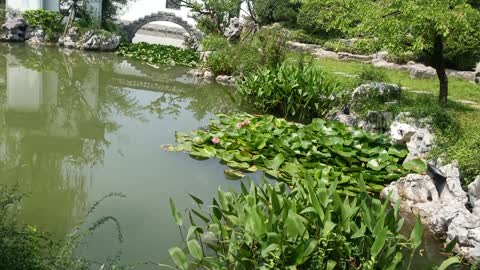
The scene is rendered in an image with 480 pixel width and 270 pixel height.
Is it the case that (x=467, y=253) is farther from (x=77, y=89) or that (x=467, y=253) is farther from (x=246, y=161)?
(x=77, y=89)

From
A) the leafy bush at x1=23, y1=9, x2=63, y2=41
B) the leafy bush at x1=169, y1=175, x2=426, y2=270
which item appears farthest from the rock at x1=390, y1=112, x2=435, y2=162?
the leafy bush at x1=23, y1=9, x2=63, y2=41

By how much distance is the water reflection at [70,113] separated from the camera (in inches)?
214

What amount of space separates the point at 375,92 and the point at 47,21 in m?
13.6

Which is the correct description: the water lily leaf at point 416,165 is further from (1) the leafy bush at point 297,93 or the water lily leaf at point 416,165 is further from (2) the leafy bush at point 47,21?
(2) the leafy bush at point 47,21

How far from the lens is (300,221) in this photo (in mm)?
3383

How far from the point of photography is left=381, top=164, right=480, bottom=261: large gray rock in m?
4.59

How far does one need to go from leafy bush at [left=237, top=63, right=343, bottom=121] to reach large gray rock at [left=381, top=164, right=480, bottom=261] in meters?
3.63

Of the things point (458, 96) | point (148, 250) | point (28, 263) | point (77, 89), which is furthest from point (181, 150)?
point (458, 96)

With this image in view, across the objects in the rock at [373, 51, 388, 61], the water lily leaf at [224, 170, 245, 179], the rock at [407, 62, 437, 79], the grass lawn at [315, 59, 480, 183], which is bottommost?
the water lily leaf at [224, 170, 245, 179]

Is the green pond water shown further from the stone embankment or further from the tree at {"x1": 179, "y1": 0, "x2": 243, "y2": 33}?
the tree at {"x1": 179, "y1": 0, "x2": 243, "y2": 33}

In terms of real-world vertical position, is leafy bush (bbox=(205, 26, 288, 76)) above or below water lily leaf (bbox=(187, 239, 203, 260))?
above

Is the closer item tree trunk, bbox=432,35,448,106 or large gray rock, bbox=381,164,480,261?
large gray rock, bbox=381,164,480,261

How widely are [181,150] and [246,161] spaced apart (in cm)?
101

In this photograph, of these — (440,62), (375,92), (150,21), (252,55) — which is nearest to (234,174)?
(375,92)
